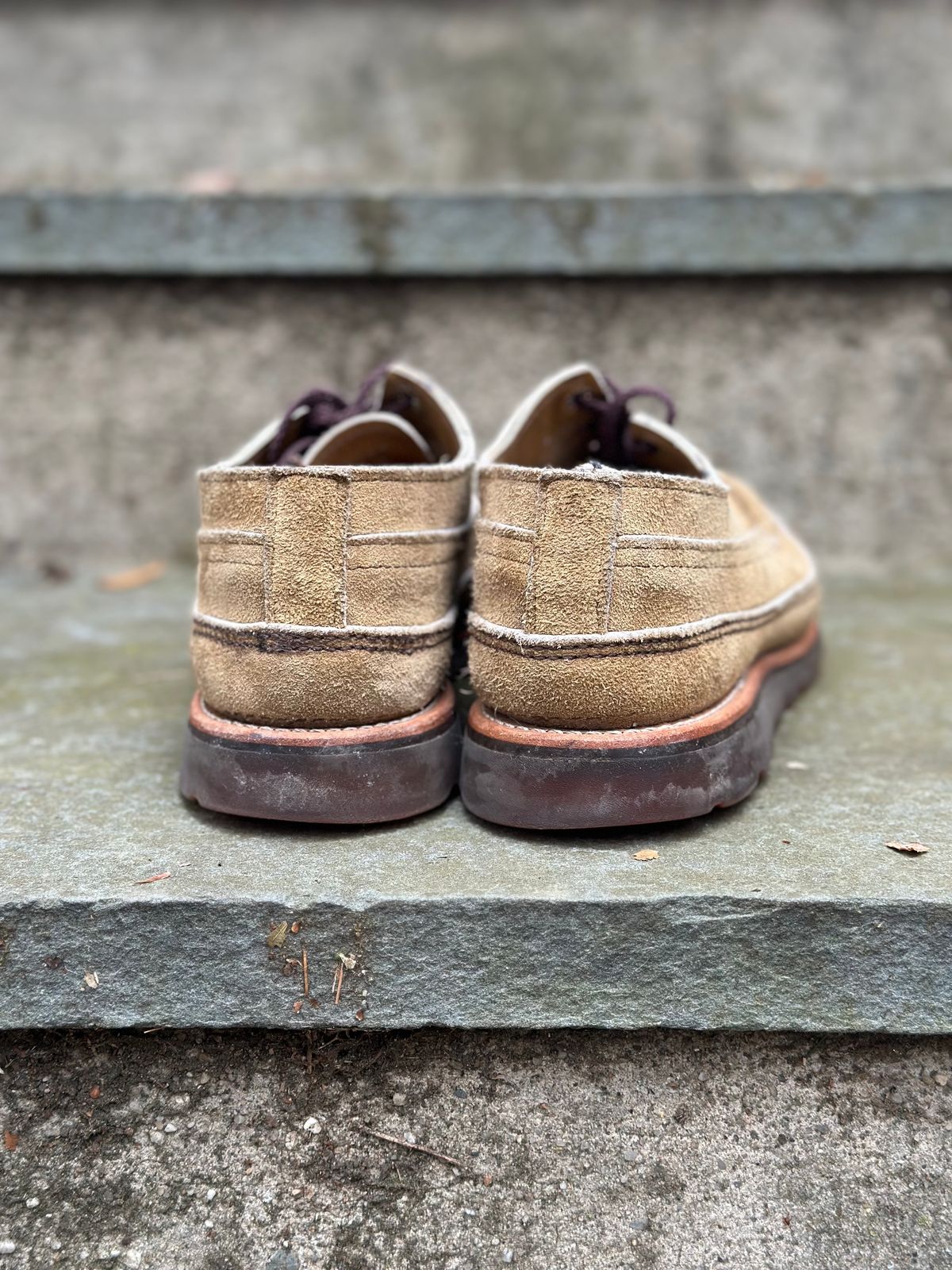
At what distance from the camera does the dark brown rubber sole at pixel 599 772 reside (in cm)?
91

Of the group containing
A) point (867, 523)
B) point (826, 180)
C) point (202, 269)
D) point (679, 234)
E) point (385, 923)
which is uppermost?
point (826, 180)

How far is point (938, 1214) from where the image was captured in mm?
806

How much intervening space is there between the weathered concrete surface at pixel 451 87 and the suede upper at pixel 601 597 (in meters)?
2.39

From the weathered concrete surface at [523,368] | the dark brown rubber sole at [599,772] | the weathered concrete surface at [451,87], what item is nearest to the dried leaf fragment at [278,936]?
the dark brown rubber sole at [599,772]

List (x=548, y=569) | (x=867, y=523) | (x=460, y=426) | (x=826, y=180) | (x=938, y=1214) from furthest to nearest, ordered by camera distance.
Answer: (x=826, y=180) < (x=867, y=523) < (x=460, y=426) < (x=548, y=569) < (x=938, y=1214)

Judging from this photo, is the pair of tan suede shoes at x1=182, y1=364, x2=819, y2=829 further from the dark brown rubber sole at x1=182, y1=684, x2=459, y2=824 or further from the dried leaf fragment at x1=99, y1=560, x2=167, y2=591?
the dried leaf fragment at x1=99, y1=560, x2=167, y2=591

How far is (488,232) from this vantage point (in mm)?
1977

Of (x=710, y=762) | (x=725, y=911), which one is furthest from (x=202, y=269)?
(x=725, y=911)

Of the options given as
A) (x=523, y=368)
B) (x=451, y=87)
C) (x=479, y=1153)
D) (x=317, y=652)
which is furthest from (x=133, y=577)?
(x=451, y=87)

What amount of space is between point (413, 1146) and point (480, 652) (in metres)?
0.45

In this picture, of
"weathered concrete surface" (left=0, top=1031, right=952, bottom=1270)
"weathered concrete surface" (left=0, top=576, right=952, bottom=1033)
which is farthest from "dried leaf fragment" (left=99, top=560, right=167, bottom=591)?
"weathered concrete surface" (left=0, top=1031, right=952, bottom=1270)

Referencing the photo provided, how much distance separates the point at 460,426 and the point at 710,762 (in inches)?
20.7

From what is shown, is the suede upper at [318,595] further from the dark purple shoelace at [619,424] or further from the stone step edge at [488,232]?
the stone step edge at [488,232]

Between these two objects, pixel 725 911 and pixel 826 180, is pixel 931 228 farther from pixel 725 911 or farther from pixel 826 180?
pixel 725 911
